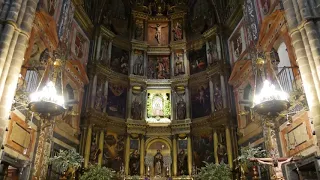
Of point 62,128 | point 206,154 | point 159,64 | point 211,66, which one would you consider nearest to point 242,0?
point 211,66

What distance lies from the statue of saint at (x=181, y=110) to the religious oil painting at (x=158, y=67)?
2863 millimetres

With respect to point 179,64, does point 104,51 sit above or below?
above

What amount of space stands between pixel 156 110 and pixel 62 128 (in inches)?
329

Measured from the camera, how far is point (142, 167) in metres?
20.9

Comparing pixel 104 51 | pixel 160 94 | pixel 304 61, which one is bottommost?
pixel 304 61

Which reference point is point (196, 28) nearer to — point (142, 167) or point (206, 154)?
point (206, 154)

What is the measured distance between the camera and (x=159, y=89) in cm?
2431

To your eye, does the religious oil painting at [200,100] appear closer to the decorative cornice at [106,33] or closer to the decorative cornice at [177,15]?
the decorative cornice at [177,15]

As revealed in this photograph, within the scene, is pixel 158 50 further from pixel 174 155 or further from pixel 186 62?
pixel 174 155

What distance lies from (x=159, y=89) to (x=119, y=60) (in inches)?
163

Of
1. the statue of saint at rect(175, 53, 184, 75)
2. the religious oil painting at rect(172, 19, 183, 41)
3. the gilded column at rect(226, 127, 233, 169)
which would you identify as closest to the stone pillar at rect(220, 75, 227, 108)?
the gilded column at rect(226, 127, 233, 169)

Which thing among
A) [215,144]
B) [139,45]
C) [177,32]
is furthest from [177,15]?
[215,144]

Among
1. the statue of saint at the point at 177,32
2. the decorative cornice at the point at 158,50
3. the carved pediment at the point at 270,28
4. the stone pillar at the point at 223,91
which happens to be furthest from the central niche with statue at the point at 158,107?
the carved pediment at the point at 270,28

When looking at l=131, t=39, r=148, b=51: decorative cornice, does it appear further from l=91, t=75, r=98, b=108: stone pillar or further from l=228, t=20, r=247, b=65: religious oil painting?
l=228, t=20, r=247, b=65: religious oil painting
